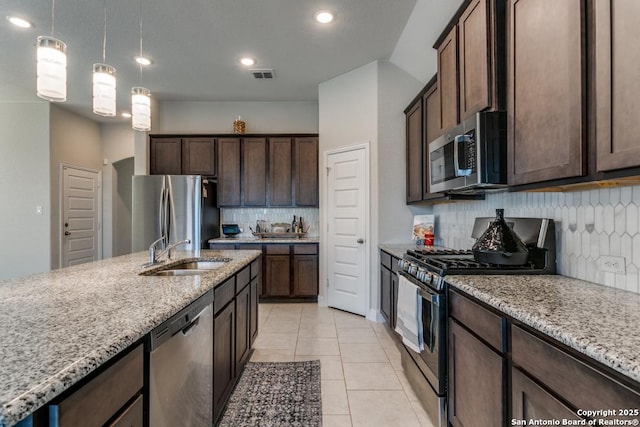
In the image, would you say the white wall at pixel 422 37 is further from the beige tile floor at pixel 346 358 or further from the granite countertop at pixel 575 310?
the beige tile floor at pixel 346 358

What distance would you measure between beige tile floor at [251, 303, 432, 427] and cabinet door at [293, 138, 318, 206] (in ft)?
5.13

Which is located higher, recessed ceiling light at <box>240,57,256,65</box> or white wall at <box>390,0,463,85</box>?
recessed ceiling light at <box>240,57,256,65</box>

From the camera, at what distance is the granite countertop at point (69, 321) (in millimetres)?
675

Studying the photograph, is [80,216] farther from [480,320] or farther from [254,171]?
[480,320]

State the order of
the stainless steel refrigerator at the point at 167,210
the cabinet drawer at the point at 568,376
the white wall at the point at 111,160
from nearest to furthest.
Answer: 1. the cabinet drawer at the point at 568,376
2. the stainless steel refrigerator at the point at 167,210
3. the white wall at the point at 111,160

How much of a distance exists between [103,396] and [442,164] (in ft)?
7.49

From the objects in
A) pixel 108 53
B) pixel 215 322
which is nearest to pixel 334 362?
pixel 215 322

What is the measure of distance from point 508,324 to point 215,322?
1.41 m

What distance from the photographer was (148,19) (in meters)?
3.04

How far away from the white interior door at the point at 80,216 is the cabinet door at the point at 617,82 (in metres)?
6.65

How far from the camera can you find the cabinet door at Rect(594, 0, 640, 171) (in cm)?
107

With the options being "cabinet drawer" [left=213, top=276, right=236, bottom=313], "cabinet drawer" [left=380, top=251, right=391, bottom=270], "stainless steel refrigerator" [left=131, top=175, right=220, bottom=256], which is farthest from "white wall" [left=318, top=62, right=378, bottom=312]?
"cabinet drawer" [left=213, top=276, right=236, bottom=313]

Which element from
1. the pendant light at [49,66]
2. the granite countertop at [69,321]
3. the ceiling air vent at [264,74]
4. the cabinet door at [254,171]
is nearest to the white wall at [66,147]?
the cabinet door at [254,171]

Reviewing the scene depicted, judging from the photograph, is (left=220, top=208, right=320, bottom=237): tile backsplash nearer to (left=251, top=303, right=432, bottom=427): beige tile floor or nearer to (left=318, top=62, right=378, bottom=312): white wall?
(left=318, top=62, right=378, bottom=312): white wall
